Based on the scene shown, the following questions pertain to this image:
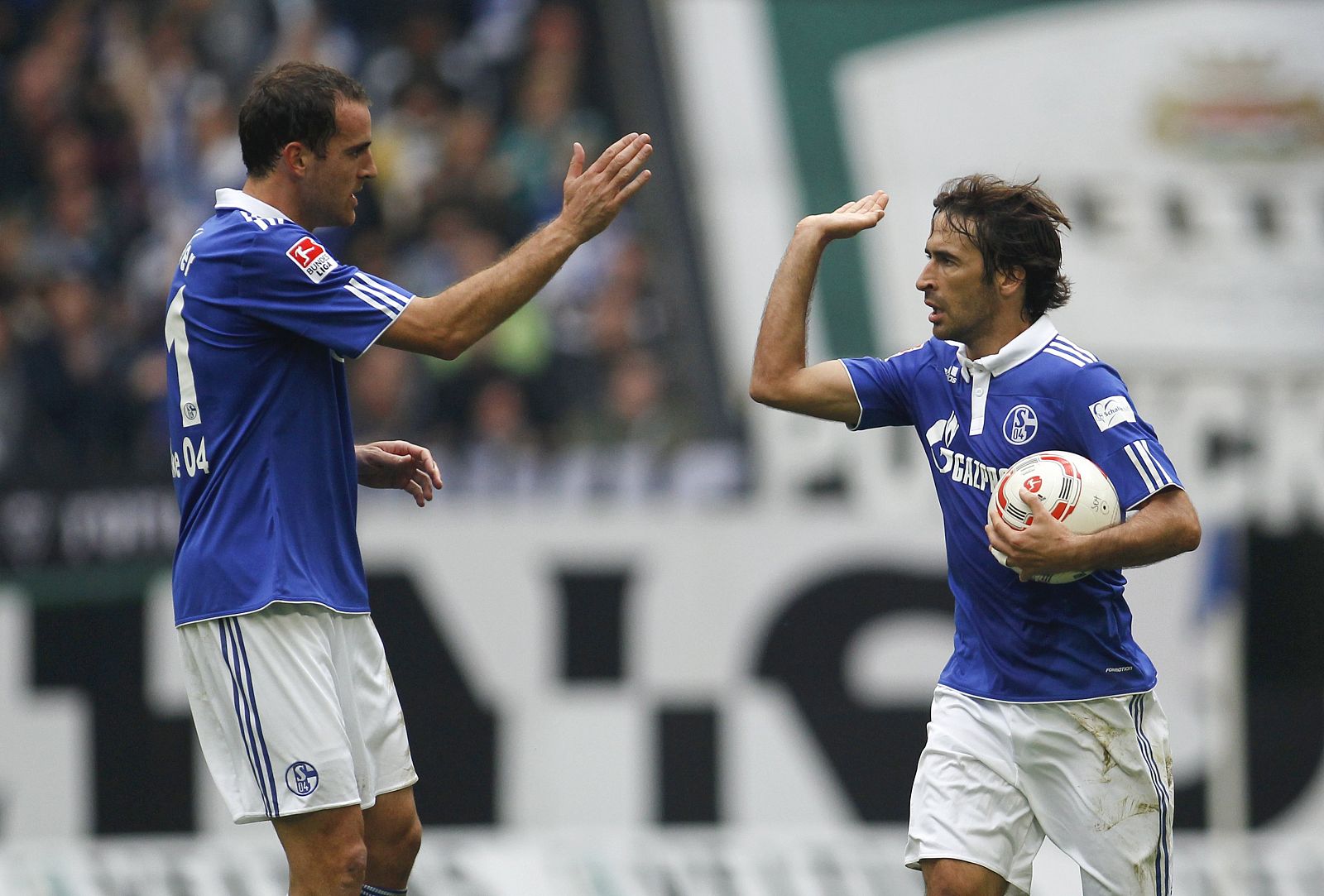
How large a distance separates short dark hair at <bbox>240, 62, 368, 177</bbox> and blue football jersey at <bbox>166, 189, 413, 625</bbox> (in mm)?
151

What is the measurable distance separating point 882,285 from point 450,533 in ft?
10.2

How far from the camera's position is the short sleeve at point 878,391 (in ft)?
15.2

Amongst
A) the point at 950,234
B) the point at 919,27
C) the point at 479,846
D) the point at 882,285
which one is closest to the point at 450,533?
the point at 479,846

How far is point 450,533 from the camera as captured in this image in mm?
9641

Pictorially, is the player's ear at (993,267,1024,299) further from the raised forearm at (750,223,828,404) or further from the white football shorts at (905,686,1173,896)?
the white football shorts at (905,686,1173,896)

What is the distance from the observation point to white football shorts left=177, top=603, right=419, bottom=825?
3939 mm

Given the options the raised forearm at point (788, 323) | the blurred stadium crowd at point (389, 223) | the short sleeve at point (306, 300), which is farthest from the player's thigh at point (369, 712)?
the blurred stadium crowd at point (389, 223)

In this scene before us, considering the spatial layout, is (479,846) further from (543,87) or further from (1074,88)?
(1074,88)

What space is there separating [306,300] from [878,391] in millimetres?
1621

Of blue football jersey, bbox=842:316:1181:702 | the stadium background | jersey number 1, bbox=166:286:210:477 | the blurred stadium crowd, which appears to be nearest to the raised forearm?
blue football jersey, bbox=842:316:1181:702

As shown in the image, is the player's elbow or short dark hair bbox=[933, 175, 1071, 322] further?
short dark hair bbox=[933, 175, 1071, 322]

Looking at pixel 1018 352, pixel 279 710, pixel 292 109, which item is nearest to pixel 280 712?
pixel 279 710

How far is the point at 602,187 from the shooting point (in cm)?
403

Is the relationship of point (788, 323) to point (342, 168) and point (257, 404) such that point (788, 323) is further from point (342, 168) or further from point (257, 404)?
point (257, 404)
